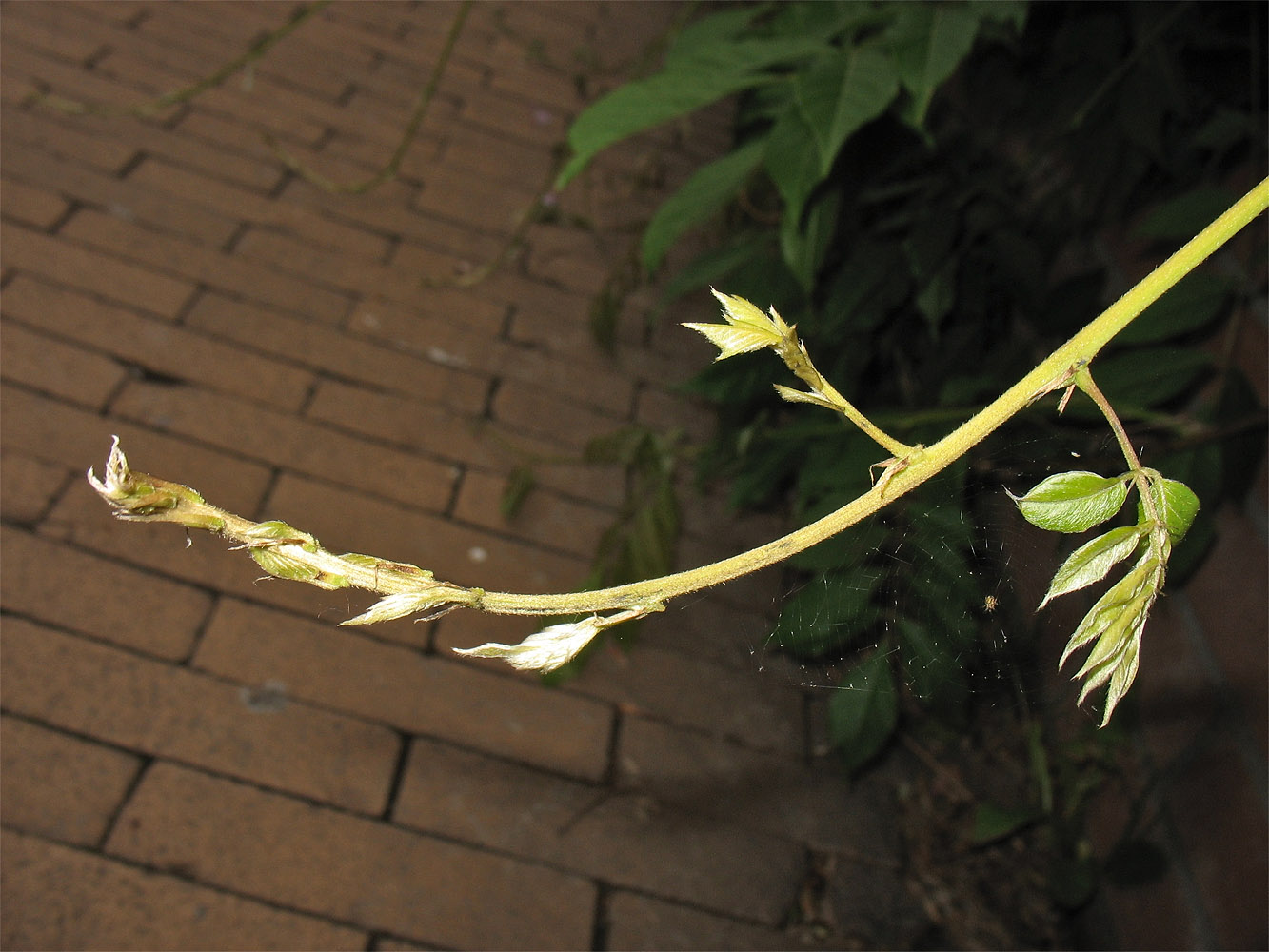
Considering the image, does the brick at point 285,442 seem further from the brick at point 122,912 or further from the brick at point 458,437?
the brick at point 122,912

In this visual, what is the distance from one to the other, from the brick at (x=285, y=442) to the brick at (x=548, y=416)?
0.74 feet

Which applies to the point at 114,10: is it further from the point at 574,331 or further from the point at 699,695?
the point at 699,695

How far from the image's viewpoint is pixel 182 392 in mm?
1694

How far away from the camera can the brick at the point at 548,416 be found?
191 cm

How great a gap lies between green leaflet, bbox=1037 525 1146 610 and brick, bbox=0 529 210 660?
1337 millimetres

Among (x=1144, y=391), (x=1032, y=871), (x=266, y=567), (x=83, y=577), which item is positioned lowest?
(x=1032, y=871)

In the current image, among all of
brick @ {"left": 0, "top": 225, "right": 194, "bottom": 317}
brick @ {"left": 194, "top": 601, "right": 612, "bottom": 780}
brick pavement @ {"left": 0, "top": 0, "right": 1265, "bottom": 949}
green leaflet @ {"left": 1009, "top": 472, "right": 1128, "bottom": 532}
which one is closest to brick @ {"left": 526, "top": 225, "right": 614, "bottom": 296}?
brick pavement @ {"left": 0, "top": 0, "right": 1265, "bottom": 949}

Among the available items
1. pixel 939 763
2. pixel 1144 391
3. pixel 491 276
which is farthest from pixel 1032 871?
pixel 491 276

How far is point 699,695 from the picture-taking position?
1.59 m

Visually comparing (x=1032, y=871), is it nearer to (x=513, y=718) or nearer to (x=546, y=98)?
(x=513, y=718)

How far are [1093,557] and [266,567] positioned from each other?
0.29 meters

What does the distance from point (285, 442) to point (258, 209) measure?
2.32 ft

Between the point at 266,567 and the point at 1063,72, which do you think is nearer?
the point at 266,567

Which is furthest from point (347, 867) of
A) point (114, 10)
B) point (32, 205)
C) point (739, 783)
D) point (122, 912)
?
point (114, 10)
